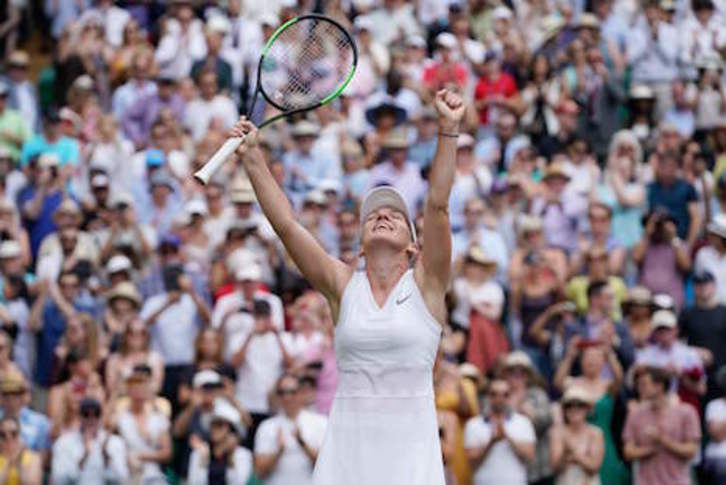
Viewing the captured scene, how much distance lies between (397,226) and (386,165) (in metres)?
9.66

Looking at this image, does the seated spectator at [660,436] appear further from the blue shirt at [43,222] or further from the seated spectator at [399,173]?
the blue shirt at [43,222]

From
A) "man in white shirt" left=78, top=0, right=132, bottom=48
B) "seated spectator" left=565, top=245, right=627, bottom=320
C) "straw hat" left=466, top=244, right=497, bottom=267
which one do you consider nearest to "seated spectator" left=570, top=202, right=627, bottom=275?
"seated spectator" left=565, top=245, right=627, bottom=320

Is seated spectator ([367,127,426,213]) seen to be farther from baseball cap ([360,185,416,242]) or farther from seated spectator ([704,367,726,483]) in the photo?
baseball cap ([360,185,416,242])

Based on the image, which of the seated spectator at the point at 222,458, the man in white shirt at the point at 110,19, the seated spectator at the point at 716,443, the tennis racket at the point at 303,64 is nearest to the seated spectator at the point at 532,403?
the seated spectator at the point at 716,443

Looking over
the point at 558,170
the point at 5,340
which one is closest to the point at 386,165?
the point at 558,170

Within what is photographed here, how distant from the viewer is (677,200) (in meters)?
18.4

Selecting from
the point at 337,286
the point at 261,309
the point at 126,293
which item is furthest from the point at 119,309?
the point at 337,286

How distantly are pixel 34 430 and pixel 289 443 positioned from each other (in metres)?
1.87

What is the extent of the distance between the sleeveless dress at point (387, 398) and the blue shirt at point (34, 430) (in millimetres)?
6559

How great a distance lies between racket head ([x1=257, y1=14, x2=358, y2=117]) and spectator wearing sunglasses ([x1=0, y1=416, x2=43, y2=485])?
Result: 5.00 meters

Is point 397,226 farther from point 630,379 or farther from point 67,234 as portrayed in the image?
point 67,234

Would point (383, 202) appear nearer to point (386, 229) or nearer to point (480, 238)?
point (386, 229)

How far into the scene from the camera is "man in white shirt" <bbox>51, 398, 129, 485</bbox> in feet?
48.1

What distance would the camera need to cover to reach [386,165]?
18531mm
